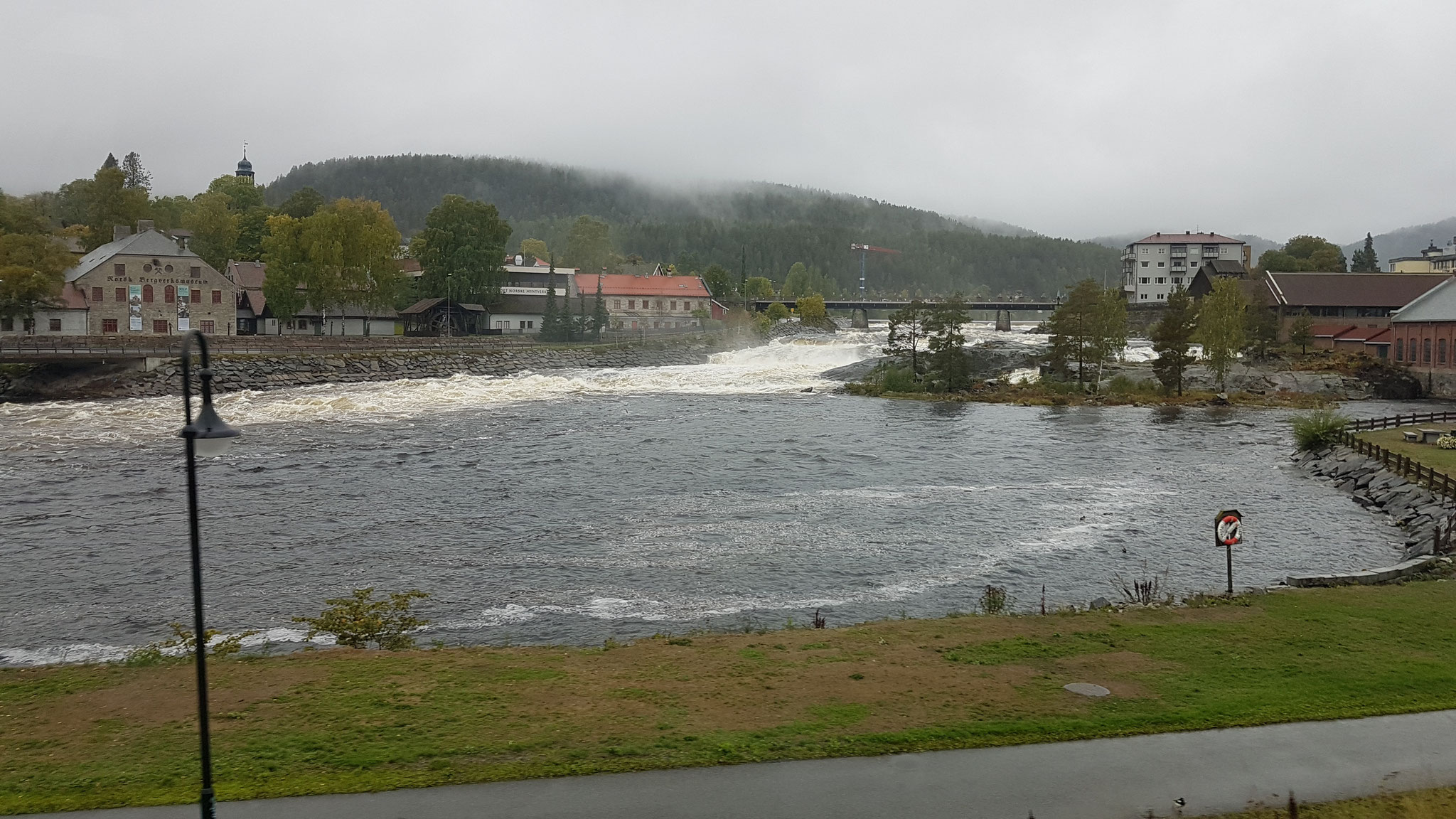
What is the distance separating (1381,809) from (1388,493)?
2910 centimetres

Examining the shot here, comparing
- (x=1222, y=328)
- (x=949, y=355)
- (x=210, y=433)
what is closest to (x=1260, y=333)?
(x=1222, y=328)

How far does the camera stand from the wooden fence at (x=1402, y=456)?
32.9m

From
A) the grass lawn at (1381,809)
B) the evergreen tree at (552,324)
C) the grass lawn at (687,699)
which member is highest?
the evergreen tree at (552,324)

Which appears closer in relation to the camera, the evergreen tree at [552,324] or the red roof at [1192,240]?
the evergreen tree at [552,324]

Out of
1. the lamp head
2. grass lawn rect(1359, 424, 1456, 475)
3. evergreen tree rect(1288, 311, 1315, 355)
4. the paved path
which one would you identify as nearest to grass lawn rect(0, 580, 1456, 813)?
the paved path

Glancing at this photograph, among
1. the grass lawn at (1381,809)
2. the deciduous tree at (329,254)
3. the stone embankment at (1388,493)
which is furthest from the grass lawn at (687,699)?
the deciduous tree at (329,254)

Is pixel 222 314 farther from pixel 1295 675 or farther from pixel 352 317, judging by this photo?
pixel 1295 675

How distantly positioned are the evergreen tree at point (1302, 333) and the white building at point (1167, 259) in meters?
74.1

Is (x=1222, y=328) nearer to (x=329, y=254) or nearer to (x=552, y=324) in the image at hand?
(x=552, y=324)

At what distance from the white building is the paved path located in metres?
169

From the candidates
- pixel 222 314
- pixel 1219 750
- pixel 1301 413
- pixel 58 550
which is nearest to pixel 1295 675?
pixel 1219 750

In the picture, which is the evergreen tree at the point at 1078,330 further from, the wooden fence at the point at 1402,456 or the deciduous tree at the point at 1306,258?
the deciduous tree at the point at 1306,258

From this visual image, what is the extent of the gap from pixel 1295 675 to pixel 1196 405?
6197cm

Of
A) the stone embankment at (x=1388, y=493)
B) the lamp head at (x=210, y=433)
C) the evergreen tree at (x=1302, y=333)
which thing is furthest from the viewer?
the evergreen tree at (x=1302, y=333)
